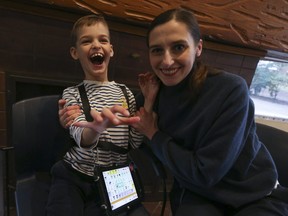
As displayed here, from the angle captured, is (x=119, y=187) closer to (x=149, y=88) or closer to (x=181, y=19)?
(x=149, y=88)

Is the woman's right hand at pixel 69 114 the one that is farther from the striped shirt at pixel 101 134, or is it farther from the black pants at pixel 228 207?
the black pants at pixel 228 207

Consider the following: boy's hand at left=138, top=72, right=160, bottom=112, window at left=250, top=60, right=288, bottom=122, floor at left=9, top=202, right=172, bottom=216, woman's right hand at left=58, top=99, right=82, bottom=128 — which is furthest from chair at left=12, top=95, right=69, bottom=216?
window at left=250, top=60, right=288, bottom=122

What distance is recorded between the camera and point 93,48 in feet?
3.58

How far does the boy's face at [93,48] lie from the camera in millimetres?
1093

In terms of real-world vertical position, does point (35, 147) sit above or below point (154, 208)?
above

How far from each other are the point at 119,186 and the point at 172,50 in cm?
61

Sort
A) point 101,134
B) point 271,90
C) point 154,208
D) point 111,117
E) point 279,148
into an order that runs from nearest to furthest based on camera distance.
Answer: point 111,117, point 101,134, point 279,148, point 154,208, point 271,90

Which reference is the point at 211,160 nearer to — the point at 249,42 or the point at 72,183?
the point at 72,183

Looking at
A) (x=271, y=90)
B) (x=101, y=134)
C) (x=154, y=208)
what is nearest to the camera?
(x=101, y=134)

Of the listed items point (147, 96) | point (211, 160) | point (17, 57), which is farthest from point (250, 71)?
point (17, 57)

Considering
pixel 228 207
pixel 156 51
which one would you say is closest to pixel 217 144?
pixel 228 207

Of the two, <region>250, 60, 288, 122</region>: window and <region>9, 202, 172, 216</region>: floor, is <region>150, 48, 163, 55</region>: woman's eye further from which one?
<region>250, 60, 288, 122</region>: window

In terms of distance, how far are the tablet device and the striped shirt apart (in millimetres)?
70

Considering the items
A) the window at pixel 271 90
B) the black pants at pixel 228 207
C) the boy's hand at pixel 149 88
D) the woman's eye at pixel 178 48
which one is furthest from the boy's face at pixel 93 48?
the window at pixel 271 90
